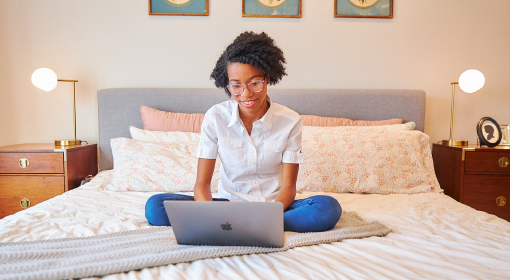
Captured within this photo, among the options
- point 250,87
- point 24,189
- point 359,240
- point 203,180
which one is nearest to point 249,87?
point 250,87

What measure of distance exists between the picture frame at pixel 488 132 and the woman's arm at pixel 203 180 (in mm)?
1876

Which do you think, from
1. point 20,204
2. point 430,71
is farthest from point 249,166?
point 430,71

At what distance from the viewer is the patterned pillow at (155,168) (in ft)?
6.26

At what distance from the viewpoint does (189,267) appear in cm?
92

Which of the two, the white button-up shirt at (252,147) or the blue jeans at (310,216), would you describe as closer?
the blue jeans at (310,216)

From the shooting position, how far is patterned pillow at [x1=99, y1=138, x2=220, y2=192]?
6.26 ft

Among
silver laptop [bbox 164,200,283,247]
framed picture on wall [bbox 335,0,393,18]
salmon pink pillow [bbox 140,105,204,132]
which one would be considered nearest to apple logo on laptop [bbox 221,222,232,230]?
silver laptop [bbox 164,200,283,247]

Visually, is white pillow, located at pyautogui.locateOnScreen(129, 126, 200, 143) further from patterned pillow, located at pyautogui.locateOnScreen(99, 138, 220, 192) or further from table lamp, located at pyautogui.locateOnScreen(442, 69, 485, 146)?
table lamp, located at pyautogui.locateOnScreen(442, 69, 485, 146)

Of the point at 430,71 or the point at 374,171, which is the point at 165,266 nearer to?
the point at 374,171

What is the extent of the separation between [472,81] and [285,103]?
1.26 meters

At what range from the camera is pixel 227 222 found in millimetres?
958

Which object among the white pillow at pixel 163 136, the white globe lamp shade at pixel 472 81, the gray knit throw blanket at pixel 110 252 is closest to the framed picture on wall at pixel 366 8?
the white globe lamp shade at pixel 472 81

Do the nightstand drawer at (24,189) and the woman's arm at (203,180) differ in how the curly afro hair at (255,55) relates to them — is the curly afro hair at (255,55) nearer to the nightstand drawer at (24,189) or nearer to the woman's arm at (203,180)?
the woman's arm at (203,180)

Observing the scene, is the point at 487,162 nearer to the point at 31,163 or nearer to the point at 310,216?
the point at 310,216
